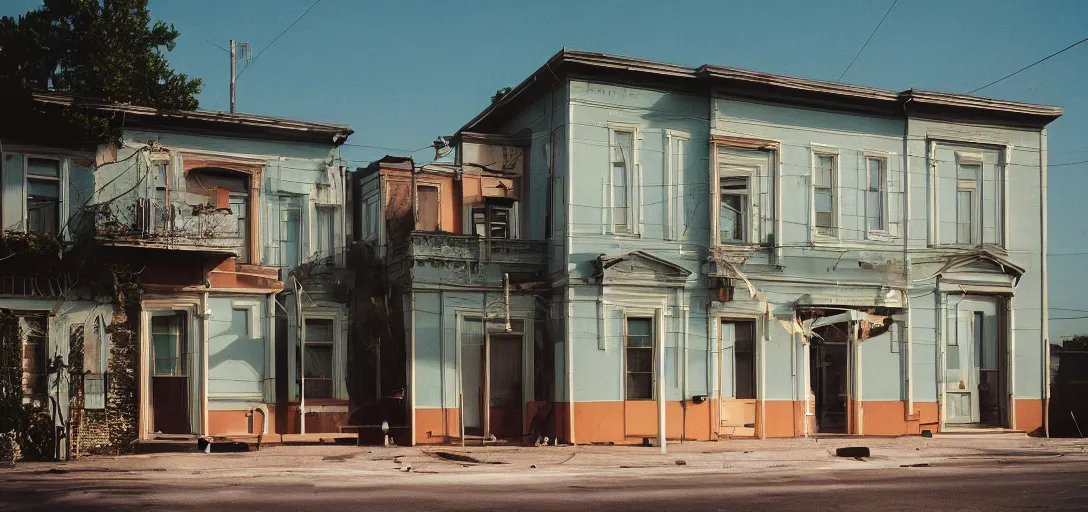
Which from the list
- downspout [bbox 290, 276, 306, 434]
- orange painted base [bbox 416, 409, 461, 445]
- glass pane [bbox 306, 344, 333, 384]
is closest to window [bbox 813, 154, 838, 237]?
orange painted base [bbox 416, 409, 461, 445]

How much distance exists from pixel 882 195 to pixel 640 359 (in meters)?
7.93

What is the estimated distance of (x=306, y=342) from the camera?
92.0ft

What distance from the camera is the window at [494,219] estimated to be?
29672 mm

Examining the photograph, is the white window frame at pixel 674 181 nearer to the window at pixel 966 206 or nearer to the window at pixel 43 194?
the window at pixel 966 206

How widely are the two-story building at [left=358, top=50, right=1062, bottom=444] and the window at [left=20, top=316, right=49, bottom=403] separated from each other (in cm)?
766

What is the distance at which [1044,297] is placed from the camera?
3191cm

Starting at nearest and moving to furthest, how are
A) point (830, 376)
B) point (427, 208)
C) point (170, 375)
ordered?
point (170, 375) → point (427, 208) → point (830, 376)

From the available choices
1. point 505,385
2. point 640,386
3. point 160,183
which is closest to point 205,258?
point 160,183

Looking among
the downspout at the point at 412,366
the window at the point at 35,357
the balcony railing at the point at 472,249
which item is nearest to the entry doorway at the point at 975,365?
the balcony railing at the point at 472,249

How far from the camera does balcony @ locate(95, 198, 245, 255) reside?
25141 mm

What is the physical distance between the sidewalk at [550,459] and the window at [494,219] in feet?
19.5

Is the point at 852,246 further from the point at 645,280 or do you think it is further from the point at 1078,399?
the point at 1078,399

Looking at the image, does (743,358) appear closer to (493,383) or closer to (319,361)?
(493,383)

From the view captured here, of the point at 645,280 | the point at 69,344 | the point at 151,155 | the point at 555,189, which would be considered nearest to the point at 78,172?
the point at 151,155
